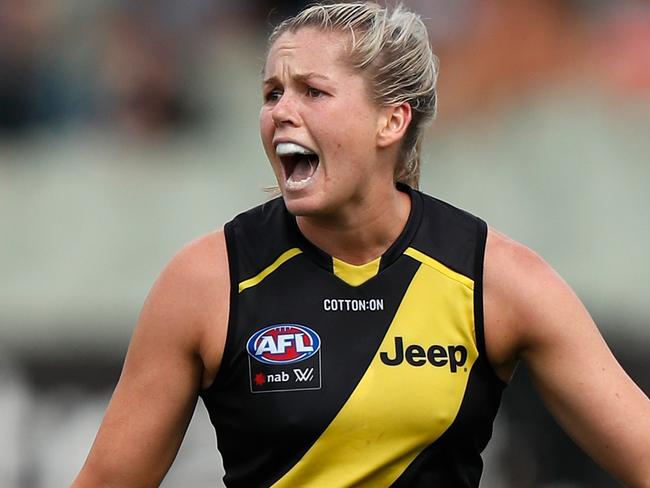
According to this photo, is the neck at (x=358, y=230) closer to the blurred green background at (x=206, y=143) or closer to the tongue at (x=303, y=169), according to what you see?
the tongue at (x=303, y=169)

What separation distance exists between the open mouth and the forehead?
0.18 meters

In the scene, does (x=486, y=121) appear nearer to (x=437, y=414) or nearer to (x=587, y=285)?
(x=587, y=285)

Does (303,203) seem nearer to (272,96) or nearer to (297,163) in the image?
(297,163)

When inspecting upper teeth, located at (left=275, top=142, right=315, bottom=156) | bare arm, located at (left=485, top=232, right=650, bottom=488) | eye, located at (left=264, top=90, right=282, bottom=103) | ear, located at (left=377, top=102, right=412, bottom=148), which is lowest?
bare arm, located at (left=485, top=232, right=650, bottom=488)

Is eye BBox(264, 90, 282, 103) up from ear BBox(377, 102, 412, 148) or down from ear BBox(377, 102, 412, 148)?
up

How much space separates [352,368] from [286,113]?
Answer: 57 cm

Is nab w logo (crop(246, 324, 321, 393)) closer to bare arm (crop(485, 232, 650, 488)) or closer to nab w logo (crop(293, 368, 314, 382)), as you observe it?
nab w logo (crop(293, 368, 314, 382))

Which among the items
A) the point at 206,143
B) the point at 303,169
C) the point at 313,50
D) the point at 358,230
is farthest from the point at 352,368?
the point at 206,143

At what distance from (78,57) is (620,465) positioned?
12.0 ft

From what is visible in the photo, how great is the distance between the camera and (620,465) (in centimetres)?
285

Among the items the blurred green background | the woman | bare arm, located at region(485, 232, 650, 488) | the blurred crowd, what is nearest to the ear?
the woman

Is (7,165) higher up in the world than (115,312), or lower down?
higher up

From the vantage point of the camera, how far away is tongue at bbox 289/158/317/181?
9.11ft

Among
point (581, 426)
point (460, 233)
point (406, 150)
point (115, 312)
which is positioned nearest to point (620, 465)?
point (581, 426)
